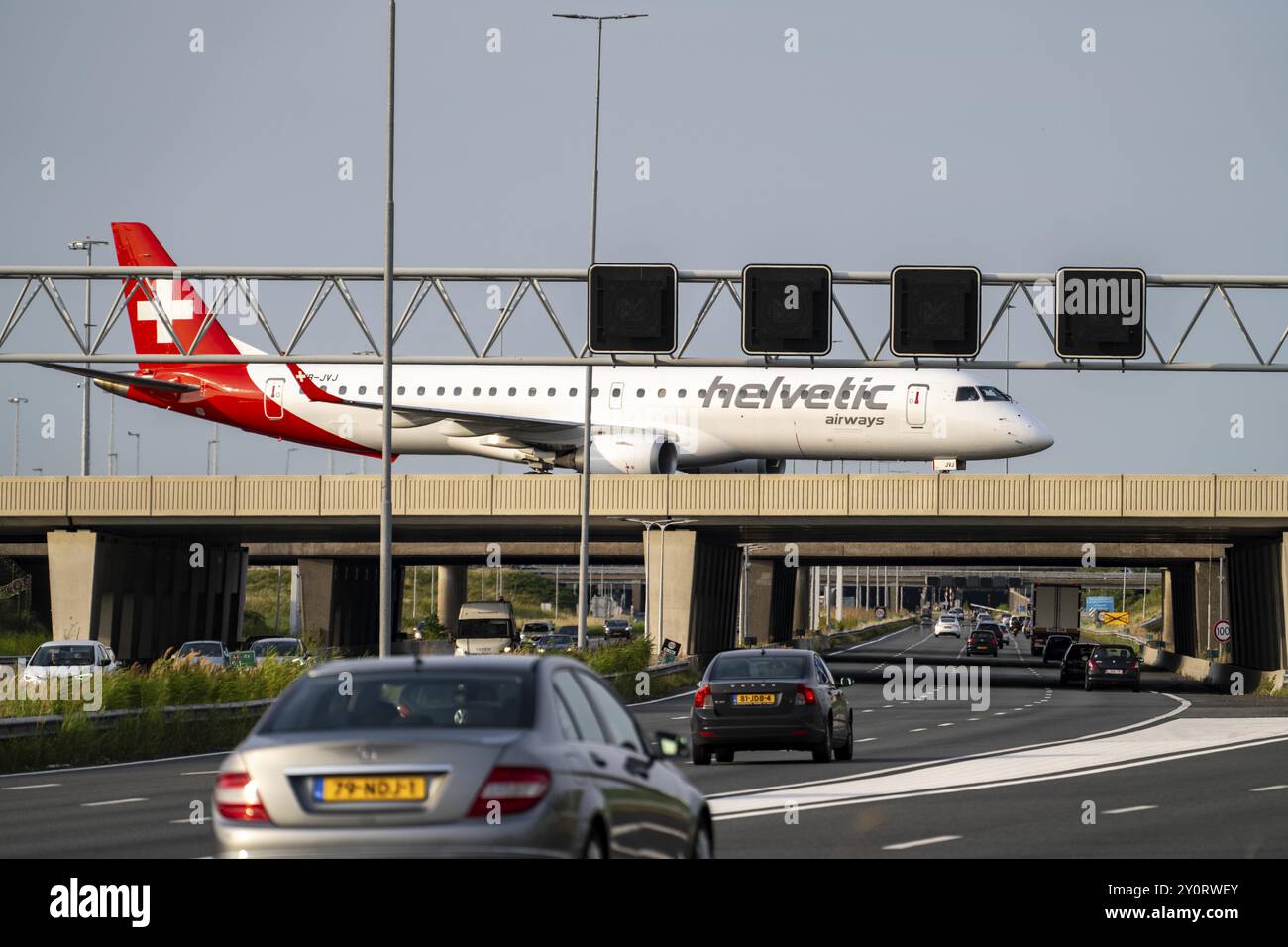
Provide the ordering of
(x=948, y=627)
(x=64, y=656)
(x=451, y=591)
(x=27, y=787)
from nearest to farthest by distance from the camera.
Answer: (x=27, y=787) < (x=64, y=656) < (x=451, y=591) < (x=948, y=627)

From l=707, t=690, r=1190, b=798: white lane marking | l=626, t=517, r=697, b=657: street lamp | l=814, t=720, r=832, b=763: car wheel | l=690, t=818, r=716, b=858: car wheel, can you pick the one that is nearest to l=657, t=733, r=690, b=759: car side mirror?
l=690, t=818, r=716, b=858: car wheel

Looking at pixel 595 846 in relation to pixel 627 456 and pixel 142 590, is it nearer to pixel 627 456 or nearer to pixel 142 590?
pixel 627 456

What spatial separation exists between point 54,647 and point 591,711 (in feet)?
95.2

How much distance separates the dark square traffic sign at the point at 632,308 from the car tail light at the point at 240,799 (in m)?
23.0

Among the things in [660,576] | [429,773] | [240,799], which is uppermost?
[429,773]

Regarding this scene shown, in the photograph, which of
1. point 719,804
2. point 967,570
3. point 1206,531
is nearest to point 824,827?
point 719,804

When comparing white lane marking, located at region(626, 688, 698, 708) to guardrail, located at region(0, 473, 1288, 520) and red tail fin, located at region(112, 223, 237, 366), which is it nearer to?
guardrail, located at region(0, 473, 1288, 520)

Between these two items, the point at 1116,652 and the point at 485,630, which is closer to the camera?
the point at 1116,652

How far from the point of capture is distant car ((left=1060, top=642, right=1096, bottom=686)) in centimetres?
5878

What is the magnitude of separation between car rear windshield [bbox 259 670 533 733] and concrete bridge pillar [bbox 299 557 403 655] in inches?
2734

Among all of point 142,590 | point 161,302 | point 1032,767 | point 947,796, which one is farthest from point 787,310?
point 142,590

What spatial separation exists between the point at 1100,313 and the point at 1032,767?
1049 centimetres

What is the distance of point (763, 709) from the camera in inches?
969
